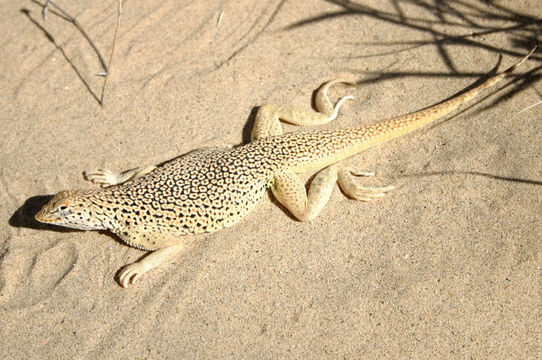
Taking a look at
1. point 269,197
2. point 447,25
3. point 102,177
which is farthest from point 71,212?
point 447,25

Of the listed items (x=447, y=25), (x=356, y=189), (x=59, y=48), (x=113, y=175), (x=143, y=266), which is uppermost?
(x=59, y=48)

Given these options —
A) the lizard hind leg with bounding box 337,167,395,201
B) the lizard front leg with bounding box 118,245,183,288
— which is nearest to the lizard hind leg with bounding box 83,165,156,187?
the lizard front leg with bounding box 118,245,183,288

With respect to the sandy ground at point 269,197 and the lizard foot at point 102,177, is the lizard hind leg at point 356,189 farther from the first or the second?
the lizard foot at point 102,177

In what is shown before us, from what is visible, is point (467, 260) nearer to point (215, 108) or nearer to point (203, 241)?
point (203, 241)

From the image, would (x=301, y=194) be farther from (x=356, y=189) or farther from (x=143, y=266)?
(x=143, y=266)

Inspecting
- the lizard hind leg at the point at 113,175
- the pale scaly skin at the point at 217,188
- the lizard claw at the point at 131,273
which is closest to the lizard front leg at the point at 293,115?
the pale scaly skin at the point at 217,188

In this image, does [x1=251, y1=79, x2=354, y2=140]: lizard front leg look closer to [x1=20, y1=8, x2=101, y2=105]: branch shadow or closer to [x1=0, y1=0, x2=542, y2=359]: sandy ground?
[x1=0, y1=0, x2=542, y2=359]: sandy ground

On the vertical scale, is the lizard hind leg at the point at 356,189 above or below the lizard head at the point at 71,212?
below
